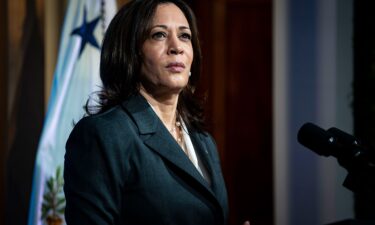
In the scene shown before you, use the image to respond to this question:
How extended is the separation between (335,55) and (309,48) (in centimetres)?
17

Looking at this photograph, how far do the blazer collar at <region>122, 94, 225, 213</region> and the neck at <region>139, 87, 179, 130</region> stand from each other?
30 mm

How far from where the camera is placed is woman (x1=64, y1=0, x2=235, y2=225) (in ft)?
3.87

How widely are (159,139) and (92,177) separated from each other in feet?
0.75

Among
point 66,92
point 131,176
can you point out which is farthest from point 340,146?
point 66,92

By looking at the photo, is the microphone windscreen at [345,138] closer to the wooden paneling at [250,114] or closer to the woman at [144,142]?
the woman at [144,142]

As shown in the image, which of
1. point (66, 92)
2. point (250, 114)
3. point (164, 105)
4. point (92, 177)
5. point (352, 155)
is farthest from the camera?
point (250, 114)

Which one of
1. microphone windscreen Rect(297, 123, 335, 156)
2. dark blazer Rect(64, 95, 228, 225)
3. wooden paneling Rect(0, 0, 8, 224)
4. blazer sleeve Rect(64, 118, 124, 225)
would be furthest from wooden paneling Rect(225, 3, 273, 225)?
microphone windscreen Rect(297, 123, 335, 156)

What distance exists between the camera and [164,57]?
1.37m

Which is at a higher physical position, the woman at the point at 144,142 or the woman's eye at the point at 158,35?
the woman's eye at the point at 158,35

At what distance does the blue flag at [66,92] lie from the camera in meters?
2.54

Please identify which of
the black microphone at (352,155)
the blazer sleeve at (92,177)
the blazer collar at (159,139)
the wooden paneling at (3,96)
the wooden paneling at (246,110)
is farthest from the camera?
the wooden paneling at (246,110)

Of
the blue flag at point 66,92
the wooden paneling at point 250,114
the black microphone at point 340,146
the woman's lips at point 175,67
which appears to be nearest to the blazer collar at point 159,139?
the woman's lips at point 175,67

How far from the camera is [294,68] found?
345 centimetres

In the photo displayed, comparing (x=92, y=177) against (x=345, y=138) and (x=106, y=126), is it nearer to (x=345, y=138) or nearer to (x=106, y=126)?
(x=106, y=126)
